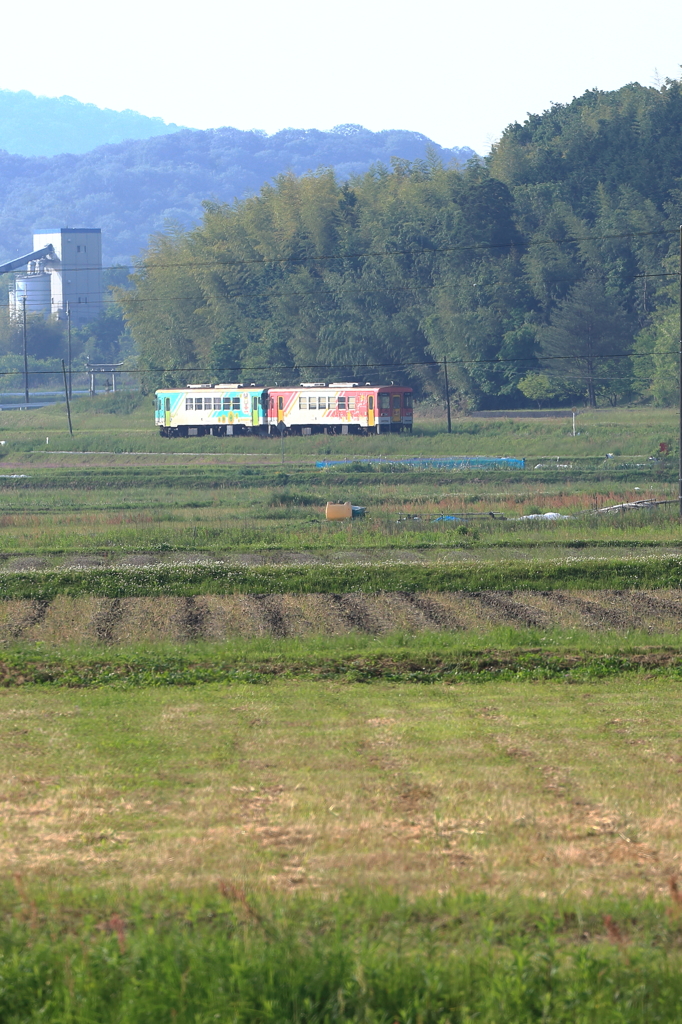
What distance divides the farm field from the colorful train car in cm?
4887

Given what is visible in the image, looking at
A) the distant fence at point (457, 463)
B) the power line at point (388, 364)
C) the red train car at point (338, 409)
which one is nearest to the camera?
the distant fence at point (457, 463)

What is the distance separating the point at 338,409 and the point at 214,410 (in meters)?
9.62

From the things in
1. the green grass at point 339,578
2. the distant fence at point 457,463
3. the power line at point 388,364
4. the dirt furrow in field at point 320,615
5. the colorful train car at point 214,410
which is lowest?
the dirt furrow in field at point 320,615

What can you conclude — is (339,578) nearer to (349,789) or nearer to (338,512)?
(338,512)

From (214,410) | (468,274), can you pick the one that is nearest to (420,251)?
(468,274)

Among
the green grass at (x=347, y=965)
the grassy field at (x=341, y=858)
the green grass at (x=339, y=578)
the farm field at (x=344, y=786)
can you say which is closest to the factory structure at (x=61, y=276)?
the farm field at (x=344, y=786)

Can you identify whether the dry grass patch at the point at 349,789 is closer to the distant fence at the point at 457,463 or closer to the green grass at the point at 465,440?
the distant fence at the point at 457,463

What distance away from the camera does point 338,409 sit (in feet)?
260

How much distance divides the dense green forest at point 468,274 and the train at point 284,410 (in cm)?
1025

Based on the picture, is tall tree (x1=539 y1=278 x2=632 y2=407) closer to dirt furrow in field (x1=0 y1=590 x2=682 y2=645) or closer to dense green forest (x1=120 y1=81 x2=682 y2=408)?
dense green forest (x1=120 y1=81 x2=682 y2=408)

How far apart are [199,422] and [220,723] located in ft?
231

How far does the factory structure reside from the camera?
175000 mm

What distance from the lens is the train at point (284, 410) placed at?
78.3m

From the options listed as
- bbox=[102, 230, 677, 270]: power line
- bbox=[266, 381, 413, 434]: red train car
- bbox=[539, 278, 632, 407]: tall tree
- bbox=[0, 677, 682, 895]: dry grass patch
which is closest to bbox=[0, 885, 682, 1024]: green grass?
bbox=[0, 677, 682, 895]: dry grass patch
